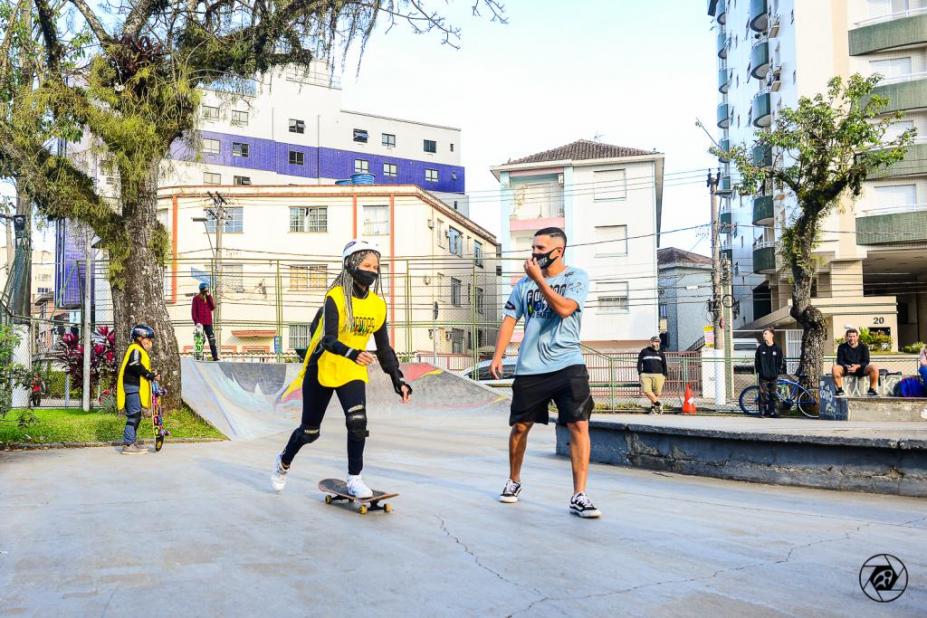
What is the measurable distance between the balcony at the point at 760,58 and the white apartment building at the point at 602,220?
6.82m

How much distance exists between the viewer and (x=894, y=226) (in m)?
32.2

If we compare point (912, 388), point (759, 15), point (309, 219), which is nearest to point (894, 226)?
point (759, 15)

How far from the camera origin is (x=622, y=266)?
41.0 meters

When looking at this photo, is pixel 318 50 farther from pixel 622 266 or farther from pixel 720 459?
pixel 622 266

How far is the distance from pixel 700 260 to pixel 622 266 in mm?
19919

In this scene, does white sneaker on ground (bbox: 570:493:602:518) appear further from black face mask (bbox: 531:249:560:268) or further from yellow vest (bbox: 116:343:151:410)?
yellow vest (bbox: 116:343:151:410)

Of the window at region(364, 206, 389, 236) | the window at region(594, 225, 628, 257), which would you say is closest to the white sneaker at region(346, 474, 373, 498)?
the window at region(364, 206, 389, 236)

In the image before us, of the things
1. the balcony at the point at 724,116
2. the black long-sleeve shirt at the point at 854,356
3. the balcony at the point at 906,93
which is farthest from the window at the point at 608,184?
the black long-sleeve shirt at the point at 854,356

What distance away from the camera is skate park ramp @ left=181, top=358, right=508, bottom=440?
11.9m

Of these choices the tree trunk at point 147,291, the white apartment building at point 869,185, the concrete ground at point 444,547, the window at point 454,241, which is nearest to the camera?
the concrete ground at point 444,547

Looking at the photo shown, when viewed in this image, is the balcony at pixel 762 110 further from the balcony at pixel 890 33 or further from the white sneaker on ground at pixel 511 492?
the white sneaker on ground at pixel 511 492

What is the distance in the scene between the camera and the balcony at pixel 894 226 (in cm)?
3191

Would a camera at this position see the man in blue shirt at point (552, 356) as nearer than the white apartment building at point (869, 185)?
Yes

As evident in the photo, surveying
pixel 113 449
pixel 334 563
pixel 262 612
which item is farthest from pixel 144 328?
pixel 262 612
